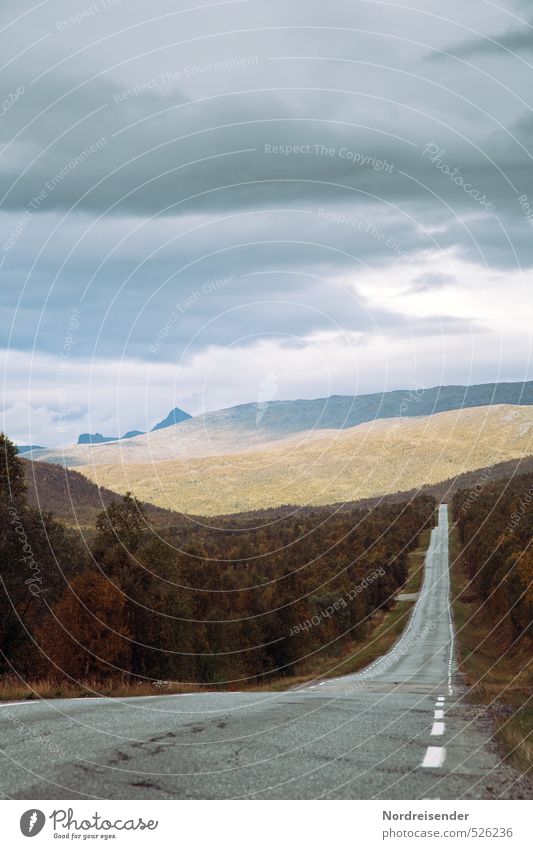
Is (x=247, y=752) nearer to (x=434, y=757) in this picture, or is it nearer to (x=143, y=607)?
(x=434, y=757)

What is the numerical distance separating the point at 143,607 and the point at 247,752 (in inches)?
1691

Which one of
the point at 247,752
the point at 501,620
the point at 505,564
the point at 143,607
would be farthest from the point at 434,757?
the point at 501,620

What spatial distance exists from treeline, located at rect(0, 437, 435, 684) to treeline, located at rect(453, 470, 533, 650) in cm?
1594

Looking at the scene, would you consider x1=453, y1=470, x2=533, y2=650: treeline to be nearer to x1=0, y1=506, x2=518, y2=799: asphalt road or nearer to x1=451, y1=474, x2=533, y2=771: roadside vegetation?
x1=451, y1=474, x2=533, y2=771: roadside vegetation

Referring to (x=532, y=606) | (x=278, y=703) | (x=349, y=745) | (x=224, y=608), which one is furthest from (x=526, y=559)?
(x=349, y=745)

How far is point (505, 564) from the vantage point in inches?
2842

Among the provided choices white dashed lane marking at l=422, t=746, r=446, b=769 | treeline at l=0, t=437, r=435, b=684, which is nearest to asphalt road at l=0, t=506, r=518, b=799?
white dashed lane marking at l=422, t=746, r=446, b=769

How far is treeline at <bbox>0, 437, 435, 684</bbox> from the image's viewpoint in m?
48.6

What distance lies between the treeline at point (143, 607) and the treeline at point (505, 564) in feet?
52.3

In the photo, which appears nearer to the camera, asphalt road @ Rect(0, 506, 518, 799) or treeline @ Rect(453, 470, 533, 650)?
asphalt road @ Rect(0, 506, 518, 799)

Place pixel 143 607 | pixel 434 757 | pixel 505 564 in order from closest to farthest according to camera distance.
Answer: pixel 434 757
pixel 143 607
pixel 505 564

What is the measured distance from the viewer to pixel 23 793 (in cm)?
869

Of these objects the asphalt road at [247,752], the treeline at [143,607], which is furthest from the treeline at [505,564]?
the asphalt road at [247,752]
